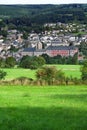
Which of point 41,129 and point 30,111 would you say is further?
point 30,111

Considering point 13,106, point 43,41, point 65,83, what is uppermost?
point 13,106

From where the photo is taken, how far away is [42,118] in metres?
10.3

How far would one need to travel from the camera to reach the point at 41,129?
9078mm

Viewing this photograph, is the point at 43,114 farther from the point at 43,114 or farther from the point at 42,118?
the point at 42,118


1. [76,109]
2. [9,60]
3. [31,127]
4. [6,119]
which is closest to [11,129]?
[31,127]

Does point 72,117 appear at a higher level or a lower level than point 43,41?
higher

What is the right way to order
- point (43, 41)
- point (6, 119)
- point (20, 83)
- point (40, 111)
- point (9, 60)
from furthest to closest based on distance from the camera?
point (43, 41)
point (9, 60)
point (20, 83)
point (40, 111)
point (6, 119)

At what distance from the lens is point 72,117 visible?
1048cm

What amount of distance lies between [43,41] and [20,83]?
172 m

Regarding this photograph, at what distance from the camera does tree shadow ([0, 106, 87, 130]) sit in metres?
9.28

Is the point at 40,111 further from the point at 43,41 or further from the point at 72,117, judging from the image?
the point at 43,41

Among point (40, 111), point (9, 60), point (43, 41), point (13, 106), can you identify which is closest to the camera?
point (40, 111)

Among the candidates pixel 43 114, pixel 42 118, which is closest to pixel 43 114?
pixel 43 114

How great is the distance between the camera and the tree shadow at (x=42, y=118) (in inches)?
365
